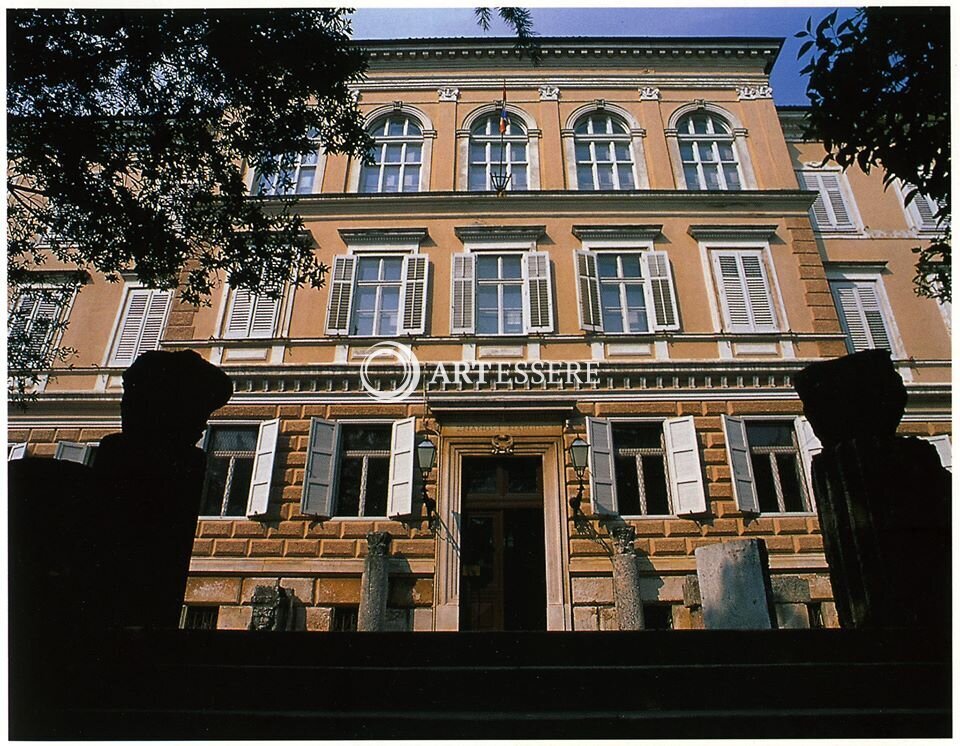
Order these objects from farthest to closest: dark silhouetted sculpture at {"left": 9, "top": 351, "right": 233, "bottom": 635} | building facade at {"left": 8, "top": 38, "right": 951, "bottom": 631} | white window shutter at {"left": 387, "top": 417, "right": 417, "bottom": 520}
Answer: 1. white window shutter at {"left": 387, "top": 417, "right": 417, "bottom": 520}
2. building facade at {"left": 8, "top": 38, "right": 951, "bottom": 631}
3. dark silhouetted sculpture at {"left": 9, "top": 351, "right": 233, "bottom": 635}

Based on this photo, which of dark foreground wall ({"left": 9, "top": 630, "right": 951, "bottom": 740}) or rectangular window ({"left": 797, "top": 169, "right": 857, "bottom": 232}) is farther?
rectangular window ({"left": 797, "top": 169, "right": 857, "bottom": 232})

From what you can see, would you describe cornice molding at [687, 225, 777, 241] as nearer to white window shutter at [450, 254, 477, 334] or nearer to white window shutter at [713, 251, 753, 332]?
white window shutter at [713, 251, 753, 332]

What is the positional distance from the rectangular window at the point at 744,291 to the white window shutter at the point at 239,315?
26.8 ft

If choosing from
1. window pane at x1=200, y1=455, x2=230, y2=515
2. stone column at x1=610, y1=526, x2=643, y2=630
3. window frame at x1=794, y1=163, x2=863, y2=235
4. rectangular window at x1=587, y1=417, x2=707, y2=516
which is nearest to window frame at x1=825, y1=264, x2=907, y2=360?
window frame at x1=794, y1=163, x2=863, y2=235

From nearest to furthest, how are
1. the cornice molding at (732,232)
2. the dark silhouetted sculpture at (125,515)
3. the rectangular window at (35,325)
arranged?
the dark silhouetted sculpture at (125,515)
the rectangular window at (35,325)
the cornice molding at (732,232)

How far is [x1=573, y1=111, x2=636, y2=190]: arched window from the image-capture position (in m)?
11.8

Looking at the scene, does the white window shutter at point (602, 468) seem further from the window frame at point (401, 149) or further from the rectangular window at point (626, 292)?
the window frame at point (401, 149)

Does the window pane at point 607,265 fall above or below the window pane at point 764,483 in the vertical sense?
above

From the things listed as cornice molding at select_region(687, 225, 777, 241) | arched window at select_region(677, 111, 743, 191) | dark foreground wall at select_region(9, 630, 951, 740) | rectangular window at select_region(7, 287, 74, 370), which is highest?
arched window at select_region(677, 111, 743, 191)

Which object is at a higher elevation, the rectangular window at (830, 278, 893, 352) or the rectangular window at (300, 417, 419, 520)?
the rectangular window at (830, 278, 893, 352)

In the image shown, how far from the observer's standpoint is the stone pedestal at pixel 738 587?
3.84 m

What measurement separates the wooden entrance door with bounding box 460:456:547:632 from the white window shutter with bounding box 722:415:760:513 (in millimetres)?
2846

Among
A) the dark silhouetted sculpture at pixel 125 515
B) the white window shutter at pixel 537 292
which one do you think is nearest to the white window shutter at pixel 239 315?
the white window shutter at pixel 537 292

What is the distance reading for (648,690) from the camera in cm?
221
